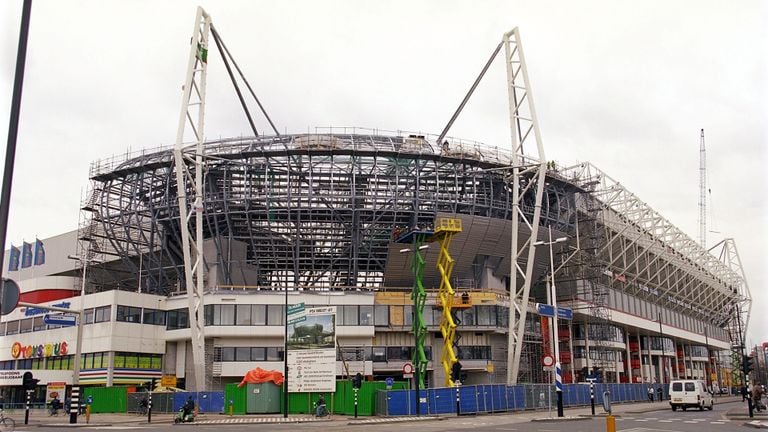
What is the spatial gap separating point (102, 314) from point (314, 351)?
3412 centimetres

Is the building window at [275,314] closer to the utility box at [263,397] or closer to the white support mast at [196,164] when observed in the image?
the white support mast at [196,164]

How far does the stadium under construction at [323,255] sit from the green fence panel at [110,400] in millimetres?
7888

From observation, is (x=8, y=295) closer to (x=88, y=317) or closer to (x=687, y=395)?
(x=687, y=395)

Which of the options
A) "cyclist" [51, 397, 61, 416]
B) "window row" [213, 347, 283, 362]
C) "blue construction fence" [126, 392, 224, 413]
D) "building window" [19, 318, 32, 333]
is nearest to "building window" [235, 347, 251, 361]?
"window row" [213, 347, 283, 362]

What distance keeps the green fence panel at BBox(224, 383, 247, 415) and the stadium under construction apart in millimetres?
14684

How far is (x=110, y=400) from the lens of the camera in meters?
50.9

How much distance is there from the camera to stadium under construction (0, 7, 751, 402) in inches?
2472

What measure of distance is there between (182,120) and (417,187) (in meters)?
22.5

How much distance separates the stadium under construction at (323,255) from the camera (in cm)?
A: 6278

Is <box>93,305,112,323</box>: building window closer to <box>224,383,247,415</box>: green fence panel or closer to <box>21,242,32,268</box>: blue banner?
<box>224,383,247,415</box>: green fence panel

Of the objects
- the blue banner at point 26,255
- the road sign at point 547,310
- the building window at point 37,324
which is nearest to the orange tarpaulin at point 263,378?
the road sign at point 547,310

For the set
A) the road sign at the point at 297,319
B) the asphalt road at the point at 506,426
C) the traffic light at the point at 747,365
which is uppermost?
the road sign at the point at 297,319

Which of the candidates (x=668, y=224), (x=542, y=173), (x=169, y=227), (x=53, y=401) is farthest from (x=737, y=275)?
(x=53, y=401)

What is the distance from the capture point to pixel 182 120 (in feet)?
187
